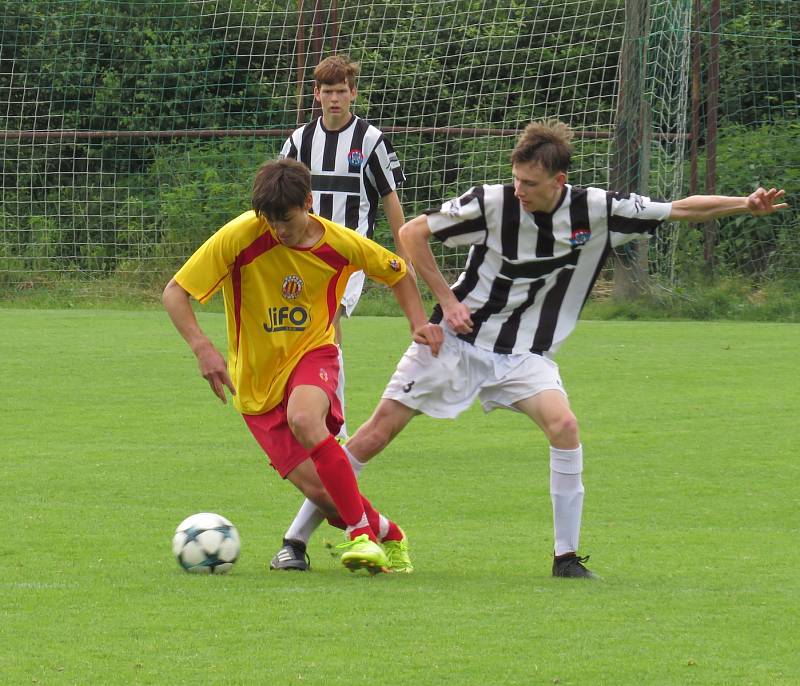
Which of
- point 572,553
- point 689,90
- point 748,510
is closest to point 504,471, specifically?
point 748,510

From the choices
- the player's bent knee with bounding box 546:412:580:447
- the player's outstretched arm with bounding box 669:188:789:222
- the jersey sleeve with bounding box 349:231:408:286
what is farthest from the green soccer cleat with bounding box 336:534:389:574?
the player's outstretched arm with bounding box 669:188:789:222

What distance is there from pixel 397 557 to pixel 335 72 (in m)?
3.11

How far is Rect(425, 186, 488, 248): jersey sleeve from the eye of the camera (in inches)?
211

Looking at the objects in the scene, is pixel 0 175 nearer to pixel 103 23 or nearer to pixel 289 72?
pixel 103 23

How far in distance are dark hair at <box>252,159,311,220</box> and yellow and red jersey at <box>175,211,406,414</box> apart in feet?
0.69

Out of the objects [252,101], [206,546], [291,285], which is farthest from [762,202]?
[252,101]

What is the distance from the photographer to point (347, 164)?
313 inches

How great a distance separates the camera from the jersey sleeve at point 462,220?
5367 millimetres

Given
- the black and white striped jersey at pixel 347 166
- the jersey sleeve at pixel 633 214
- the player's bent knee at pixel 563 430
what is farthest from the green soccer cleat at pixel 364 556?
the black and white striped jersey at pixel 347 166

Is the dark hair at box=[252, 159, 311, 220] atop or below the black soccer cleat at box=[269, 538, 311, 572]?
atop

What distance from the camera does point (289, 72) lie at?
18375mm

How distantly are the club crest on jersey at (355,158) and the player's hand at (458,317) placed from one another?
8.77ft

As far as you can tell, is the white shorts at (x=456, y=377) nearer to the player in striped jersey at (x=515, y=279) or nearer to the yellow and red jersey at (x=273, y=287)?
the player in striped jersey at (x=515, y=279)

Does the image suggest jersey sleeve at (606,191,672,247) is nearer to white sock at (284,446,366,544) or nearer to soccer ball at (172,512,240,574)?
white sock at (284,446,366,544)
